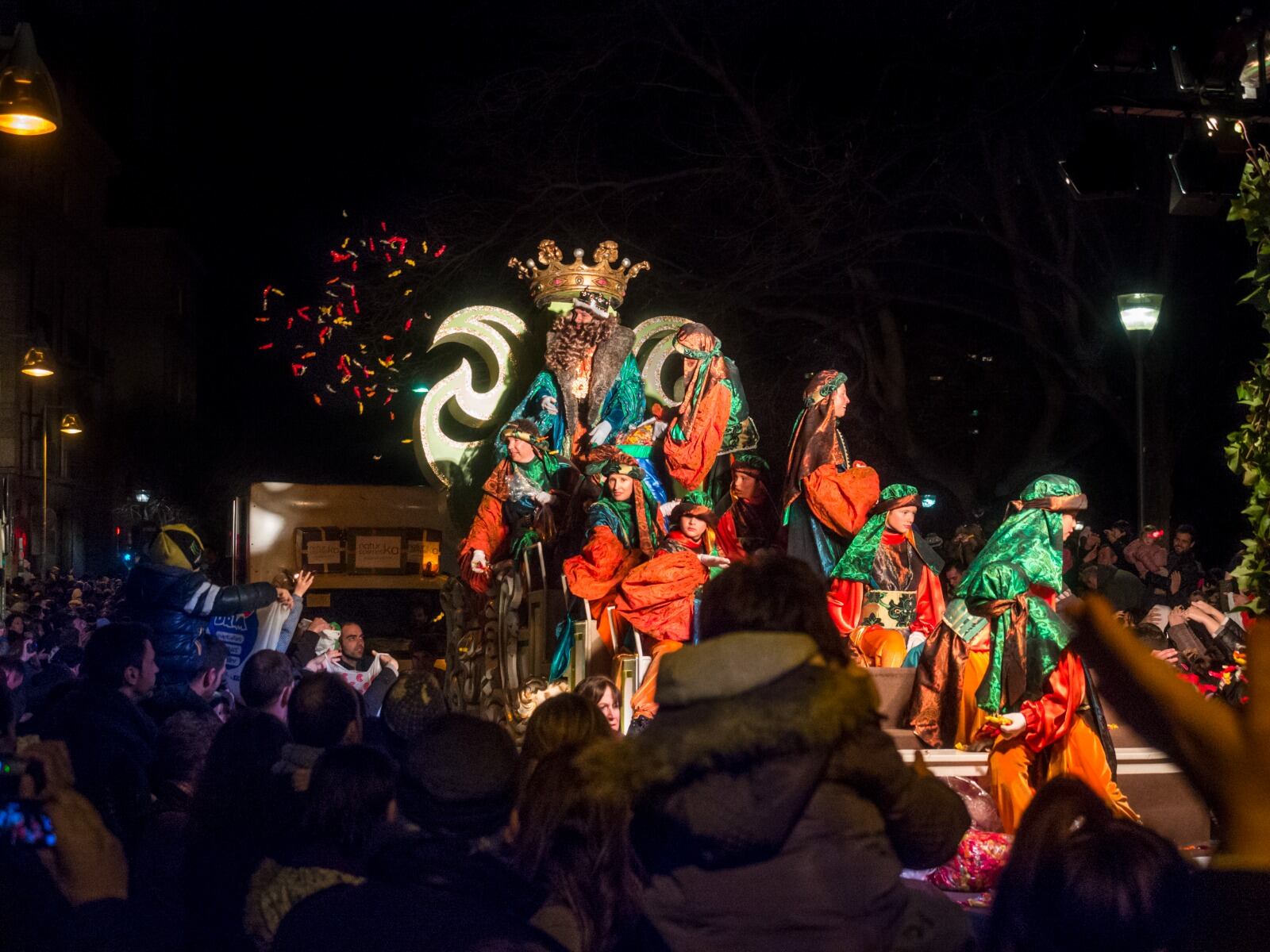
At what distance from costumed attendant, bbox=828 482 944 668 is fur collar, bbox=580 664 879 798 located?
23.7ft

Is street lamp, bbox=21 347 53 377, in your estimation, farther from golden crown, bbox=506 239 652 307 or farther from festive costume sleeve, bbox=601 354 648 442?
festive costume sleeve, bbox=601 354 648 442

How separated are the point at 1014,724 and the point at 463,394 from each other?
7682 mm

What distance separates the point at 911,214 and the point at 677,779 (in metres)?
16.5

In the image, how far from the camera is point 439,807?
3.05 metres

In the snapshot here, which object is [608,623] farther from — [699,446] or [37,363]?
[37,363]

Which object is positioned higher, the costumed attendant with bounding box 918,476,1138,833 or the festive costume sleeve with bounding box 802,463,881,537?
the festive costume sleeve with bounding box 802,463,881,537

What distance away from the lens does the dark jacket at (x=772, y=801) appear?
2.60m

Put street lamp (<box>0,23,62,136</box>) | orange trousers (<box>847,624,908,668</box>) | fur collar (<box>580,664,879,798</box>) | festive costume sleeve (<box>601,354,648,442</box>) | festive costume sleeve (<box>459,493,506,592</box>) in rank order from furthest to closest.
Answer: festive costume sleeve (<box>601,354,648,442</box>) < festive costume sleeve (<box>459,493,506,592</box>) < orange trousers (<box>847,624,908,668</box>) < street lamp (<box>0,23,62,136</box>) < fur collar (<box>580,664,879,798</box>)

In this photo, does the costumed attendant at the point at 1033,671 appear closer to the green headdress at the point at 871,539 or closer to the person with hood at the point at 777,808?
the green headdress at the point at 871,539

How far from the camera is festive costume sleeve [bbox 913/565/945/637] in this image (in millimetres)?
9938

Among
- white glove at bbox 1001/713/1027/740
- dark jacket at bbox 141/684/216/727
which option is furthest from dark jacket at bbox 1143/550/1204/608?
dark jacket at bbox 141/684/216/727

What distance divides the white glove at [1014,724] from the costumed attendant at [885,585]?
2.86 m

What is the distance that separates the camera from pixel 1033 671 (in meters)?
7.00

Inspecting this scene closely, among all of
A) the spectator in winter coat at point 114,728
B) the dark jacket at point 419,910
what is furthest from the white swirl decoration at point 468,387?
the dark jacket at point 419,910
